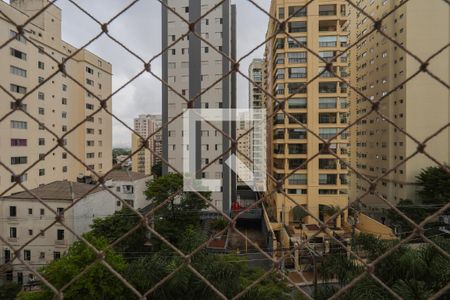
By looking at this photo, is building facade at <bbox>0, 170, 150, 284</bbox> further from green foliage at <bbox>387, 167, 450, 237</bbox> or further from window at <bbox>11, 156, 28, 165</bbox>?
green foliage at <bbox>387, 167, 450, 237</bbox>

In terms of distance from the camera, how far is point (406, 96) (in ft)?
25.5

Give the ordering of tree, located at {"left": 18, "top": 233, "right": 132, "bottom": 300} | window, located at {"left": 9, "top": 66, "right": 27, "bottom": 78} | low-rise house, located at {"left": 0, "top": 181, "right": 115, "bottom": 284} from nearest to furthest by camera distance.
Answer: tree, located at {"left": 18, "top": 233, "right": 132, "bottom": 300} < low-rise house, located at {"left": 0, "top": 181, "right": 115, "bottom": 284} < window, located at {"left": 9, "top": 66, "right": 27, "bottom": 78}

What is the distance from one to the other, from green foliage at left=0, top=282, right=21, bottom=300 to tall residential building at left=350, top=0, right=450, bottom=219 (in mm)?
6590

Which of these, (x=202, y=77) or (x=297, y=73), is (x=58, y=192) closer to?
(x=202, y=77)

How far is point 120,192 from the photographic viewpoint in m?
7.50

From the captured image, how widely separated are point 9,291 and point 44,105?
16.5 feet

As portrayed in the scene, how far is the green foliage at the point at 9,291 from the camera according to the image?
159 inches

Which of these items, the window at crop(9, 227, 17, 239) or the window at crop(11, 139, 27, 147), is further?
the window at crop(11, 139, 27, 147)

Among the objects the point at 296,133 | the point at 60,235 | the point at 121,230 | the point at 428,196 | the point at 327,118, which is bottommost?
the point at 60,235

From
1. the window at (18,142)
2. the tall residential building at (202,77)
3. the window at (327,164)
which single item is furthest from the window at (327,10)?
the window at (18,142)

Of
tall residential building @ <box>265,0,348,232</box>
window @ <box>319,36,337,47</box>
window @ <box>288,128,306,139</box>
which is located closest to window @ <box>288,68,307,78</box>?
tall residential building @ <box>265,0,348,232</box>

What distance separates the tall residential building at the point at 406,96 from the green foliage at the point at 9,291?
21.6 ft

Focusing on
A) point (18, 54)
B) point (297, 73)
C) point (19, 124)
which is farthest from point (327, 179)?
point (18, 54)

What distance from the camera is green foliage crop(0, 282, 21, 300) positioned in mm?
4051
